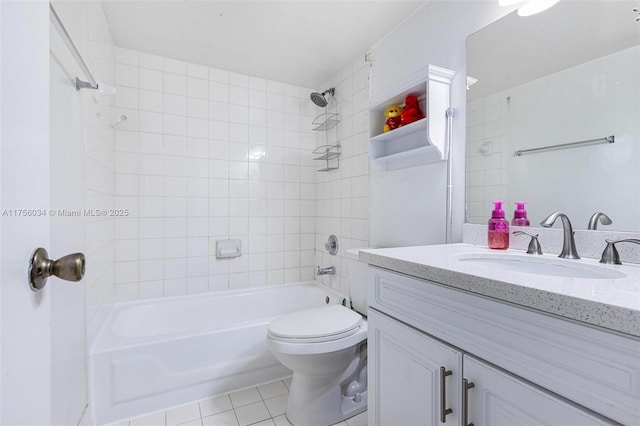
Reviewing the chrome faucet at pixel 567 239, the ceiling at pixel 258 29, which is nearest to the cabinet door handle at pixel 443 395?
the chrome faucet at pixel 567 239

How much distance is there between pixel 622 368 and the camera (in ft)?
1.62

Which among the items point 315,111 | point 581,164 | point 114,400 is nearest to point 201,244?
point 114,400

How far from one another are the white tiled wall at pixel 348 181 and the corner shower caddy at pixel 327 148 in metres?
0.05

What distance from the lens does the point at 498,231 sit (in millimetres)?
1197

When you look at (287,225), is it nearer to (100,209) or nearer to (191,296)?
(191,296)

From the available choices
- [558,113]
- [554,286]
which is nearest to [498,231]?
[558,113]

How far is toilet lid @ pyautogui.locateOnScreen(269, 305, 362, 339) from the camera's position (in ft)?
4.74

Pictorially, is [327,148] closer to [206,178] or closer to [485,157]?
[206,178]

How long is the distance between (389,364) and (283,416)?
3.07 ft

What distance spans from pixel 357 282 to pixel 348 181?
855 mm

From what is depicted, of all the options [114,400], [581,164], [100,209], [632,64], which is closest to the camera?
[632,64]

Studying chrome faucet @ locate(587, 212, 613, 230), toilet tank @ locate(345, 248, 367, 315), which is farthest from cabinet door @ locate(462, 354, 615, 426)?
toilet tank @ locate(345, 248, 367, 315)

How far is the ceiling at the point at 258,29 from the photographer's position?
66.2 inches

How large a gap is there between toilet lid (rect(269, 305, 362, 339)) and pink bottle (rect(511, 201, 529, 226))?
2.91ft
